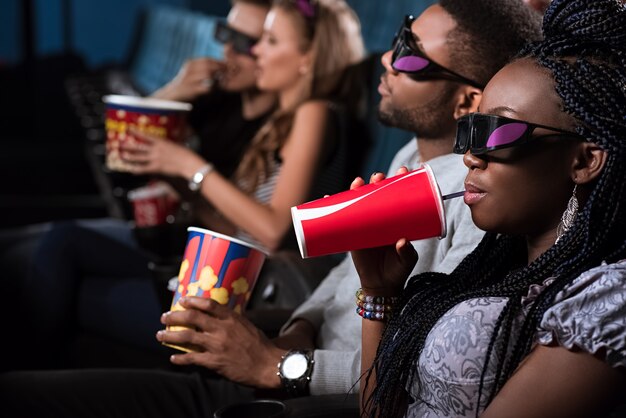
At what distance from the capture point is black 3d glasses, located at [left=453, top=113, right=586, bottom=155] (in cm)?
118

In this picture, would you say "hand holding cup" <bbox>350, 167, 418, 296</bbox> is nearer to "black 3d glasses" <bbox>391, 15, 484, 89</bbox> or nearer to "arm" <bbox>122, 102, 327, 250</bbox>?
"black 3d glasses" <bbox>391, 15, 484, 89</bbox>

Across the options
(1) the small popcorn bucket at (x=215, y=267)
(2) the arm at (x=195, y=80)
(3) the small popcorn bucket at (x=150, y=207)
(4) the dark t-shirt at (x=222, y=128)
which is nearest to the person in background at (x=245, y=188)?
(3) the small popcorn bucket at (x=150, y=207)

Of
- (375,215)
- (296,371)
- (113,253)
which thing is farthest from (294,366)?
(113,253)

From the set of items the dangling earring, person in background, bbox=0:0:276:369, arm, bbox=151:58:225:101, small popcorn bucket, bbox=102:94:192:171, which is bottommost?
person in background, bbox=0:0:276:369

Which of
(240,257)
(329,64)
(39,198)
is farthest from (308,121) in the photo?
(39,198)

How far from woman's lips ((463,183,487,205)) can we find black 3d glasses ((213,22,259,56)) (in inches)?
69.0

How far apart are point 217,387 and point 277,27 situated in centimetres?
120

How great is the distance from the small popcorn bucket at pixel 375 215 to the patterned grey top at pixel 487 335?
0.39 feet

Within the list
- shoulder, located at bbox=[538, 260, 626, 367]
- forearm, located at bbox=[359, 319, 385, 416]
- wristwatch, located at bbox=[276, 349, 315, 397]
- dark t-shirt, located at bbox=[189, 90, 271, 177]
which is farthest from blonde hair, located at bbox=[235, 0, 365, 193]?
shoulder, located at bbox=[538, 260, 626, 367]

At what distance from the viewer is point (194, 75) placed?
3.21 m

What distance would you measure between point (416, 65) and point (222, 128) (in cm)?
146

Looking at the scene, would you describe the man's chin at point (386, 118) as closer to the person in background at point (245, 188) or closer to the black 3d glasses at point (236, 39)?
the person in background at point (245, 188)

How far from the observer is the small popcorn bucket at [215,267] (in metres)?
1.52

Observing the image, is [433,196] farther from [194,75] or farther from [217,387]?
[194,75]
